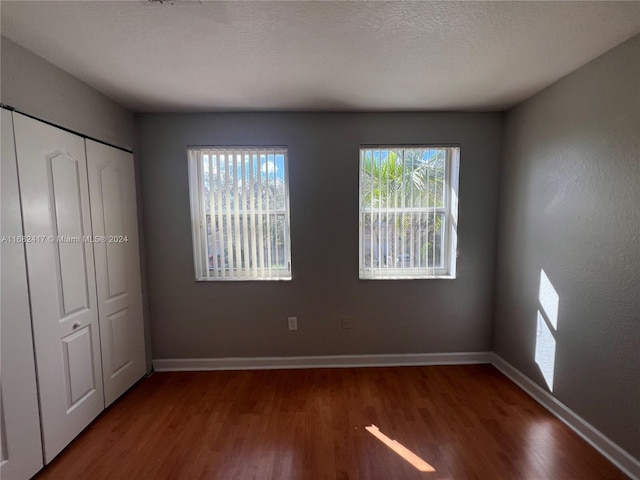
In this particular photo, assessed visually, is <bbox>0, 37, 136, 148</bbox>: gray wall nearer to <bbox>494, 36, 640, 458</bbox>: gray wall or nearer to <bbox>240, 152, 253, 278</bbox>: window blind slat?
<bbox>240, 152, 253, 278</bbox>: window blind slat

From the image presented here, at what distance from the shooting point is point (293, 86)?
1.83 m

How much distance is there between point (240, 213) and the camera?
236cm

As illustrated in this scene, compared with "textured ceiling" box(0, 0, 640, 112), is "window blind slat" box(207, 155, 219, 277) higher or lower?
lower

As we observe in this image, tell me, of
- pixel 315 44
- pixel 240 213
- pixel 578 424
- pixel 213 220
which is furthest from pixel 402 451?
pixel 315 44

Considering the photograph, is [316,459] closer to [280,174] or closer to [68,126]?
[280,174]

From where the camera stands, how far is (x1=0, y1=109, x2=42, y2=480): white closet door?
126cm

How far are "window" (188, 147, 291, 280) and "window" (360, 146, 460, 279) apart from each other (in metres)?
0.78

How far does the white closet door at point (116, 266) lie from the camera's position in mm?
1856

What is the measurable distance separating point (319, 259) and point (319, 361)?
99cm

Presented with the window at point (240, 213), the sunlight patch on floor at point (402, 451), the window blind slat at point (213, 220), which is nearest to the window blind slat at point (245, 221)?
the window at point (240, 213)

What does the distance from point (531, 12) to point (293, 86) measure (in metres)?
1.34

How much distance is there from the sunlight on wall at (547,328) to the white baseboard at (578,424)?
0.38ft

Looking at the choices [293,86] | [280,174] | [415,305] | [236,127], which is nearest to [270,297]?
[280,174]

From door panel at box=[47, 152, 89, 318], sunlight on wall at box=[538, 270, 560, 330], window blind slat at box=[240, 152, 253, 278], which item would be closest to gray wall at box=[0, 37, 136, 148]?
door panel at box=[47, 152, 89, 318]
